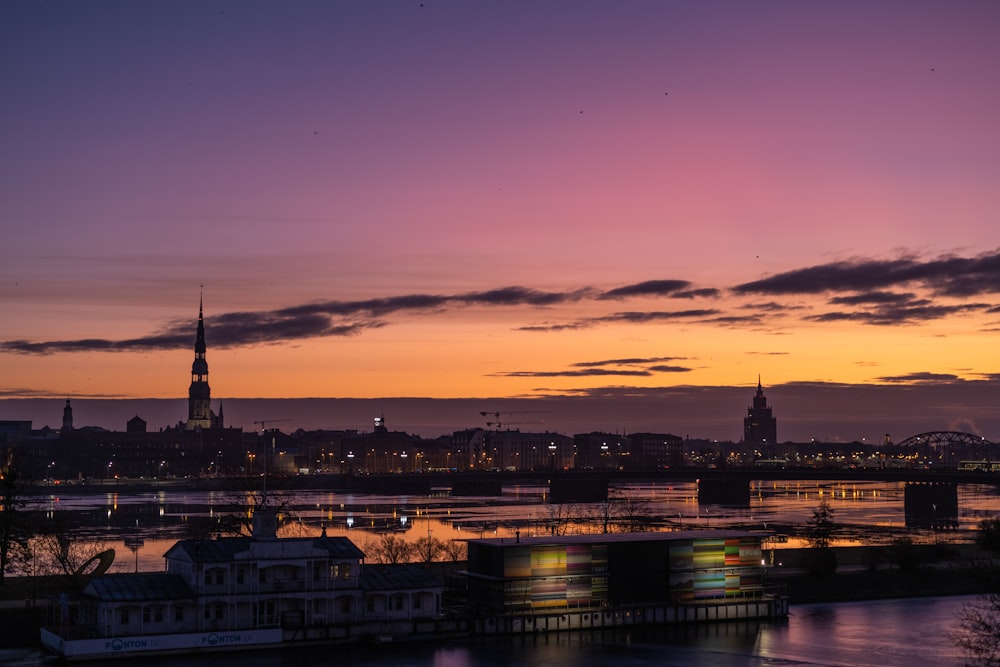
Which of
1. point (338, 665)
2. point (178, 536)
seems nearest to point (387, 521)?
point (178, 536)

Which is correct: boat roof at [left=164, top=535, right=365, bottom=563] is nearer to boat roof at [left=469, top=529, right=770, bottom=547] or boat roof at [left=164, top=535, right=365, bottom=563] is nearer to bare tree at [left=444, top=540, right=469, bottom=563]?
boat roof at [left=469, top=529, right=770, bottom=547]

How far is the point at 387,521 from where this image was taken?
162 metres

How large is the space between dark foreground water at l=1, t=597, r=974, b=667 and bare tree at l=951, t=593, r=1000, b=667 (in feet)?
2.59

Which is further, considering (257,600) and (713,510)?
(713,510)

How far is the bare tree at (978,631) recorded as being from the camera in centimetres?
5106

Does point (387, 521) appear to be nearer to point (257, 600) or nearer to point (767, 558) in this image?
point (767, 558)

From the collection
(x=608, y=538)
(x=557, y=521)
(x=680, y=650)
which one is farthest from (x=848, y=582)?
(x=557, y=521)

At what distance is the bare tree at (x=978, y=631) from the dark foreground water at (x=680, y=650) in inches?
31.0

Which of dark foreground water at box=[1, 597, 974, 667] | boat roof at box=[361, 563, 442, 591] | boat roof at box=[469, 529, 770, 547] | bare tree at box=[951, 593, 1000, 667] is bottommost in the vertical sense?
dark foreground water at box=[1, 597, 974, 667]

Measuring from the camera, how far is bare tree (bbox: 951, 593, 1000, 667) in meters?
51.1

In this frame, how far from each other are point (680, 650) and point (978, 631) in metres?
14.5

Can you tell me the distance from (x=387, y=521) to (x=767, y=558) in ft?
237

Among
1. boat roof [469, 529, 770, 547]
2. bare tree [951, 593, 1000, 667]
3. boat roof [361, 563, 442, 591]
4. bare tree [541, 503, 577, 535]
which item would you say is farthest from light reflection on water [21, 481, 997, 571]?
bare tree [951, 593, 1000, 667]

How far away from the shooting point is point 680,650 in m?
65.8
